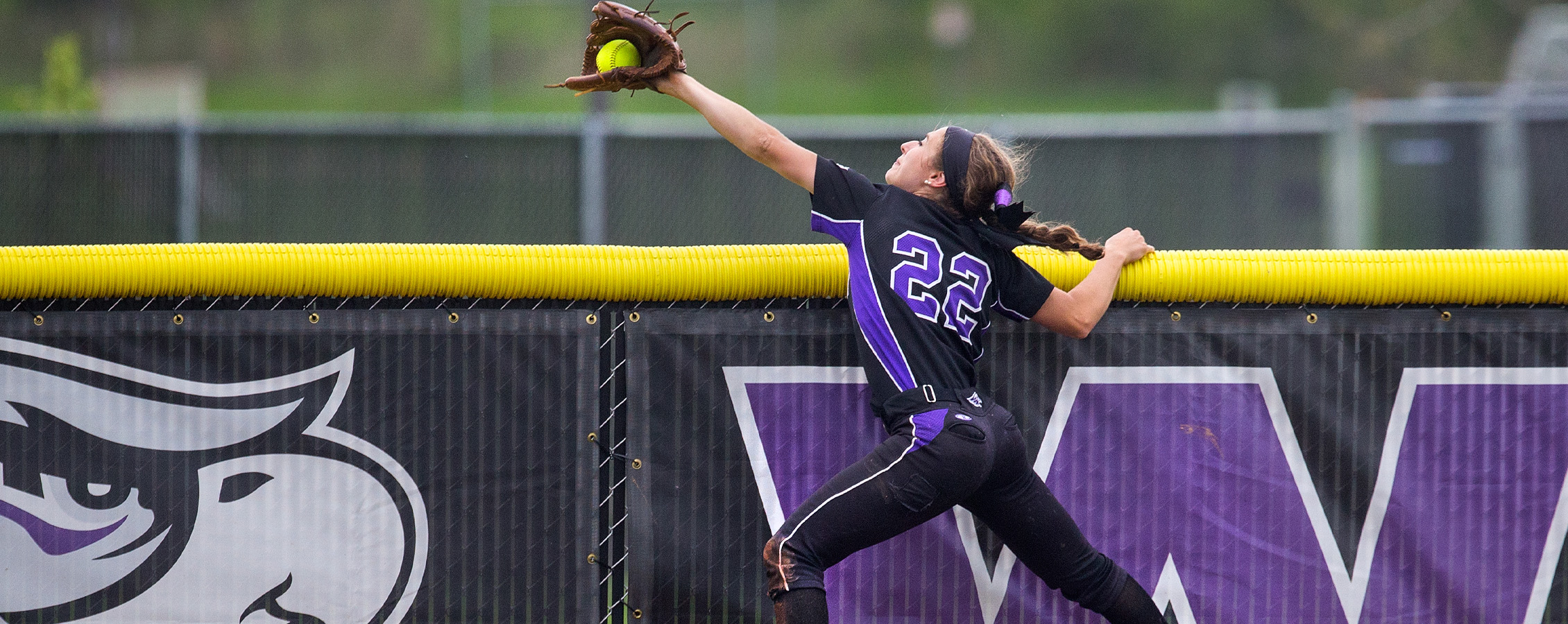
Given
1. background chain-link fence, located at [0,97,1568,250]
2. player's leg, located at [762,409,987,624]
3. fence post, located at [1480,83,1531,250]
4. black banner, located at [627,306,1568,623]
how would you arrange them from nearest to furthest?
player's leg, located at [762,409,987,624] → black banner, located at [627,306,1568,623] → background chain-link fence, located at [0,97,1568,250] → fence post, located at [1480,83,1531,250]

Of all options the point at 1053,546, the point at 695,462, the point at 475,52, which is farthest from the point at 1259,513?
the point at 475,52

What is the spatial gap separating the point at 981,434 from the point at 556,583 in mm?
1229

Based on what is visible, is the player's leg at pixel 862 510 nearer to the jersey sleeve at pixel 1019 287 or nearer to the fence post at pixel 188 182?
the jersey sleeve at pixel 1019 287

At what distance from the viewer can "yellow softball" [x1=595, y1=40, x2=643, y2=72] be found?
10.6 ft

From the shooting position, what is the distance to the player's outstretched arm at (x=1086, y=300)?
3.16 m

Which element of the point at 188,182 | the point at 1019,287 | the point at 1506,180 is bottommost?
the point at 1019,287

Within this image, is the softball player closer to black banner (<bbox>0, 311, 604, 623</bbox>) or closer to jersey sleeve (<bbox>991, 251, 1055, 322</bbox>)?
jersey sleeve (<bbox>991, 251, 1055, 322</bbox>)

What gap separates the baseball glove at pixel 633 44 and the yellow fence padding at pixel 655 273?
439 mm

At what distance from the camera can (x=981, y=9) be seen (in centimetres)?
3450

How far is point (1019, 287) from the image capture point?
3172 millimetres

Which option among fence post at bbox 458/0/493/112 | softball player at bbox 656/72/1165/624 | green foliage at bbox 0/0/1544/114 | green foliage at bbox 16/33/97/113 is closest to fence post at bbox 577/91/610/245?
softball player at bbox 656/72/1165/624

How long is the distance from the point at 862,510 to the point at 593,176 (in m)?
6.30

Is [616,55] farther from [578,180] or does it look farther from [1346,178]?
[1346,178]

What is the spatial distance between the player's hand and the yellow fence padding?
0.05 meters
